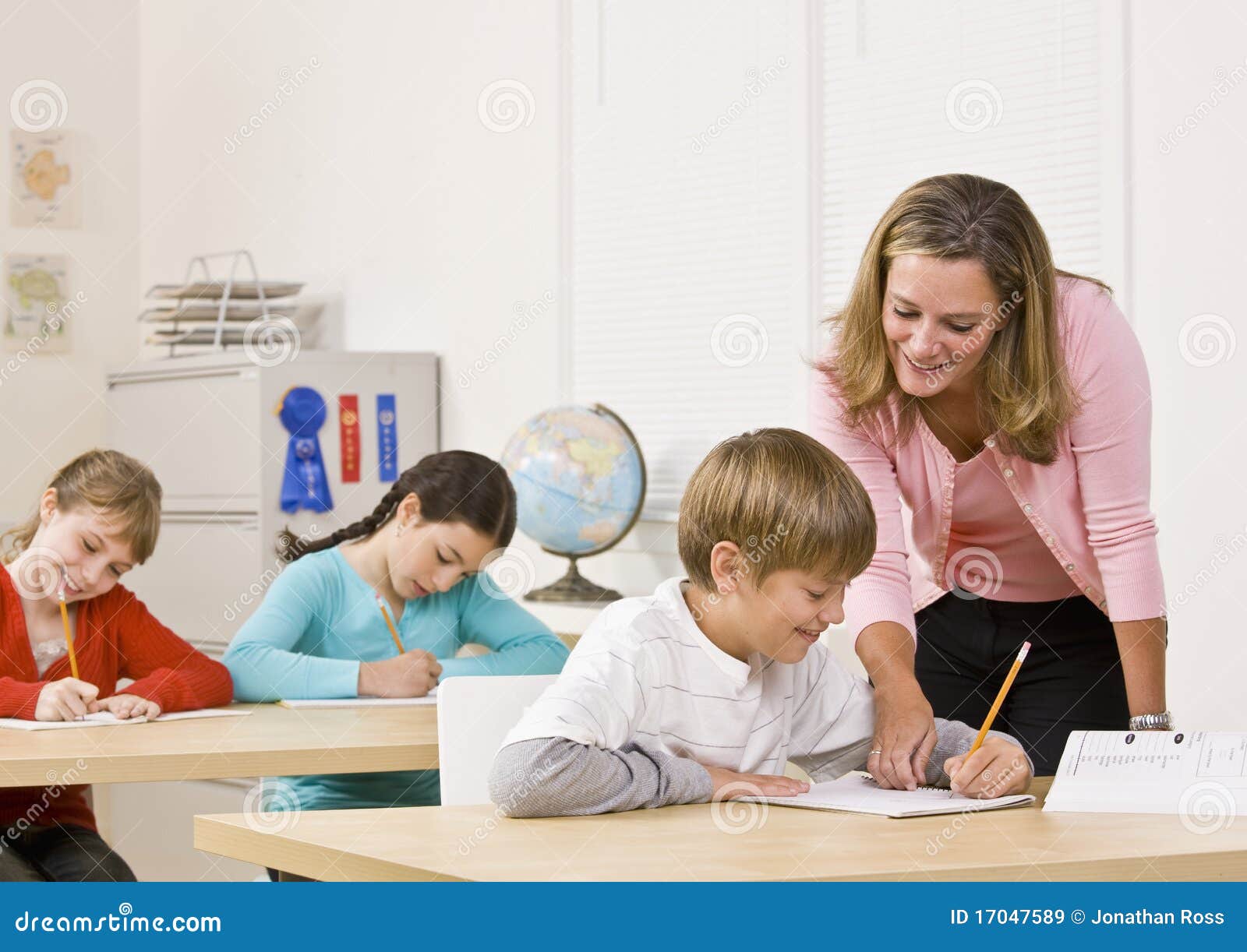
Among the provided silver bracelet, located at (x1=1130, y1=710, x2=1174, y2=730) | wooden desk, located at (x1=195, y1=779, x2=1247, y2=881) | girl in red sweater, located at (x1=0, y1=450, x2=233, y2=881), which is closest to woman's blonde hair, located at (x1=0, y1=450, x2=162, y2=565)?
girl in red sweater, located at (x1=0, y1=450, x2=233, y2=881)

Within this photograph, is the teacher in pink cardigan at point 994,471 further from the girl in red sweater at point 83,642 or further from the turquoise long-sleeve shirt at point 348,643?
the girl in red sweater at point 83,642

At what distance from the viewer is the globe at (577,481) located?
341 cm

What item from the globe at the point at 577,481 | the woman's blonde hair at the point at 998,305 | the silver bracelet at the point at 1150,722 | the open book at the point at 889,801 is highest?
the woman's blonde hair at the point at 998,305

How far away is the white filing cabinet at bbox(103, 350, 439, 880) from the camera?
12.8ft

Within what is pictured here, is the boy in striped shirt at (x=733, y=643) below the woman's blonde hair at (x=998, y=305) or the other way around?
below

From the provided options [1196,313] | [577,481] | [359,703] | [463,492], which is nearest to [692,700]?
[359,703]

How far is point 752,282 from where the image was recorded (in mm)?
3449

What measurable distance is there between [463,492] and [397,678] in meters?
0.33

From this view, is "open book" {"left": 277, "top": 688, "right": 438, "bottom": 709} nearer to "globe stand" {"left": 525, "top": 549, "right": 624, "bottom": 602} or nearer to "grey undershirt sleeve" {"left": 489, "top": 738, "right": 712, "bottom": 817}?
"grey undershirt sleeve" {"left": 489, "top": 738, "right": 712, "bottom": 817}

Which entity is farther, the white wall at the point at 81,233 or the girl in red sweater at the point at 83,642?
the white wall at the point at 81,233

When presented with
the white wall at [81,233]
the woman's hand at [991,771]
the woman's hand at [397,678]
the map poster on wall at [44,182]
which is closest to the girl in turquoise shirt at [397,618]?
the woman's hand at [397,678]

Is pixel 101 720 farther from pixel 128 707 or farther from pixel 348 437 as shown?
pixel 348 437

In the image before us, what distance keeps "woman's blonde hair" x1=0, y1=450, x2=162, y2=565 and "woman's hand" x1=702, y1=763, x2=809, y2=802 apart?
3.59 ft

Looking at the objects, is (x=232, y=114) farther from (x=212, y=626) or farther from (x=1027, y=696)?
(x=1027, y=696)
